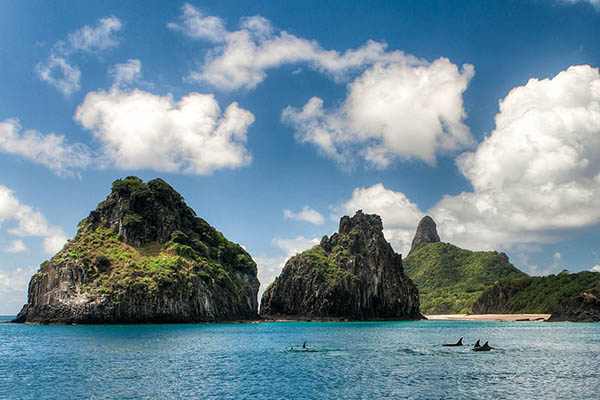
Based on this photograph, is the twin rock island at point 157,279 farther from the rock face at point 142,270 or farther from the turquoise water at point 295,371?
the turquoise water at point 295,371

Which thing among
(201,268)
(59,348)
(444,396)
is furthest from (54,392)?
(201,268)

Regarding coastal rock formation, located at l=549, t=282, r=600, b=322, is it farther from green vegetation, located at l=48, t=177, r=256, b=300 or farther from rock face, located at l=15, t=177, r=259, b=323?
green vegetation, located at l=48, t=177, r=256, b=300

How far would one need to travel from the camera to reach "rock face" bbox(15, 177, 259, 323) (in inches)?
5226

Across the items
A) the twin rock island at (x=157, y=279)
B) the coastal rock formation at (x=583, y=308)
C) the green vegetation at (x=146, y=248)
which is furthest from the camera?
the coastal rock formation at (x=583, y=308)

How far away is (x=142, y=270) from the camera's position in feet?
465

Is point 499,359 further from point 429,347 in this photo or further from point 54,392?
point 54,392

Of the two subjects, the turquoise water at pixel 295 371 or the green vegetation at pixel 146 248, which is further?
the green vegetation at pixel 146 248

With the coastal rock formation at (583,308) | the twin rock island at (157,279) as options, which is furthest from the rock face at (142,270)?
the coastal rock formation at (583,308)

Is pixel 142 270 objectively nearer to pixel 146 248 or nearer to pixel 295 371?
pixel 146 248

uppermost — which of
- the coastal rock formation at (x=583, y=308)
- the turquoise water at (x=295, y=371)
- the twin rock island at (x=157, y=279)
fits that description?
the twin rock island at (x=157, y=279)

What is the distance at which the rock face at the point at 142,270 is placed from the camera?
133 metres

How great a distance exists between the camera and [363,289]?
19962 centimetres

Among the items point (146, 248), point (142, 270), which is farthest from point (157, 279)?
point (146, 248)

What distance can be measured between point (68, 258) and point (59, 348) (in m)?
73.1
